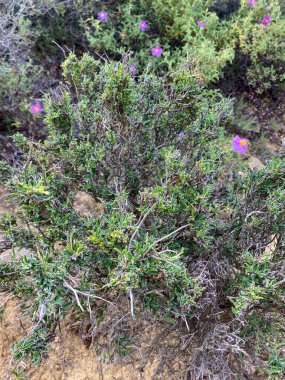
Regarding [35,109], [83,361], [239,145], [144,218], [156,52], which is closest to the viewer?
[144,218]

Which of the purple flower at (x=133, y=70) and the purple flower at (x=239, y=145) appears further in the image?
the purple flower at (x=239, y=145)

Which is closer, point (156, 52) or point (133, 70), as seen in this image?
point (133, 70)

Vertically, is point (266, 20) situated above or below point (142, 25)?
above

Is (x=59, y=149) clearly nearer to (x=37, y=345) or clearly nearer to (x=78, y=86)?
(x=78, y=86)

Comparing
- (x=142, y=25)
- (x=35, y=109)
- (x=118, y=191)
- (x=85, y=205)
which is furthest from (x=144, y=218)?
(x=142, y=25)

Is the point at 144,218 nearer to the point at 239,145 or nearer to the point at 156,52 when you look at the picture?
the point at 239,145

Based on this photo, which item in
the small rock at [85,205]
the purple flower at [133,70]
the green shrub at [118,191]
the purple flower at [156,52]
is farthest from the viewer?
the purple flower at [156,52]

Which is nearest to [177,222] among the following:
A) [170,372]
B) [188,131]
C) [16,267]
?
[188,131]

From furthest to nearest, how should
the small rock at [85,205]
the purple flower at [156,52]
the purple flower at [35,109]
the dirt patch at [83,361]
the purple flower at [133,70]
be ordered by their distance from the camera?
1. the purple flower at [156,52]
2. the purple flower at [35,109]
3. the small rock at [85,205]
4. the dirt patch at [83,361]
5. the purple flower at [133,70]

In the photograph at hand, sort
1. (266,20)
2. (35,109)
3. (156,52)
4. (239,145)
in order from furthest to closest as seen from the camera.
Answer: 1. (266,20)
2. (156,52)
3. (239,145)
4. (35,109)

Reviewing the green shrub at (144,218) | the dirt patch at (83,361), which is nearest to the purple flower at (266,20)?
the green shrub at (144,218)

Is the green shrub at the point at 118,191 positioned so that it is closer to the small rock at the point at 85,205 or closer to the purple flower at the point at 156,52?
the small rock at the point at 85,205

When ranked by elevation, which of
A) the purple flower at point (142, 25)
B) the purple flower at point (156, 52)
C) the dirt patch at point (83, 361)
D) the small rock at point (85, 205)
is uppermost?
the purple flower at point (142, 25)

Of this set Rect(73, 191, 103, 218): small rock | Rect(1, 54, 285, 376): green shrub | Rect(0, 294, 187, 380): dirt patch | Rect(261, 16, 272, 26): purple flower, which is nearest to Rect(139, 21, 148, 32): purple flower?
Rect(261, 16, 272, 26): purple flower
